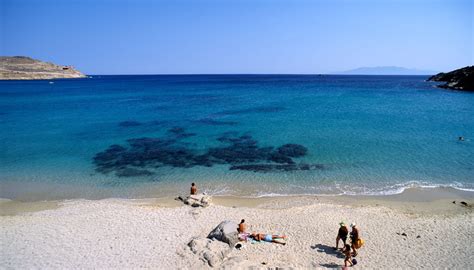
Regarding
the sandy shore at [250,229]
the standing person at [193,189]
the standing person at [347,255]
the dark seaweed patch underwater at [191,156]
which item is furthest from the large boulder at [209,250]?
the dark seaweed patch underwater at [191,156]

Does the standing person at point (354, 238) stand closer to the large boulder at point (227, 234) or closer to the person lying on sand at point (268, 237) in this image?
the person lying on sand at point (268, 237)

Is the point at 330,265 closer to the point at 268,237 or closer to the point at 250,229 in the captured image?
the point at 268,237

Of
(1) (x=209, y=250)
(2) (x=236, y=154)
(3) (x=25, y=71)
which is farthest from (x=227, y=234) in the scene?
(3) (x=25, y=71)

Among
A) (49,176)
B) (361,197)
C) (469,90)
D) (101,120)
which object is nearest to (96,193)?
(49,176)

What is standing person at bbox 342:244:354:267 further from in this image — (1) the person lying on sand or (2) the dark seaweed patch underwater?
(2) the dark seaweed patch underwater

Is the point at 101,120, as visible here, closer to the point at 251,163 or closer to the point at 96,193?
the point at 96,193

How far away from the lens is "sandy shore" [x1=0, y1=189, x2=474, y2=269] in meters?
12.8

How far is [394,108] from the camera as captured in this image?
184 feet

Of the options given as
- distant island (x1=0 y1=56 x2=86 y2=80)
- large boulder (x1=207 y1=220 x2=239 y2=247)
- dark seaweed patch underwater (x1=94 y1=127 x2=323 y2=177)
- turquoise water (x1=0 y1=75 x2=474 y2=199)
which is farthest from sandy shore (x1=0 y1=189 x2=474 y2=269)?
distant island (x1=0 y1=56 x2=86 y2=80)

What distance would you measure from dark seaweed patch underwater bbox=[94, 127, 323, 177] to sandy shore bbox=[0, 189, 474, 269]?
5.47 m

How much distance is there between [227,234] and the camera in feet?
45.1

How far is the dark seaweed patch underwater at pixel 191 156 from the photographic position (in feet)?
82.3

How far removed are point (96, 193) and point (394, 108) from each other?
54357 millimetres

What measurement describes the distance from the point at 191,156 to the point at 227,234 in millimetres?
14975
